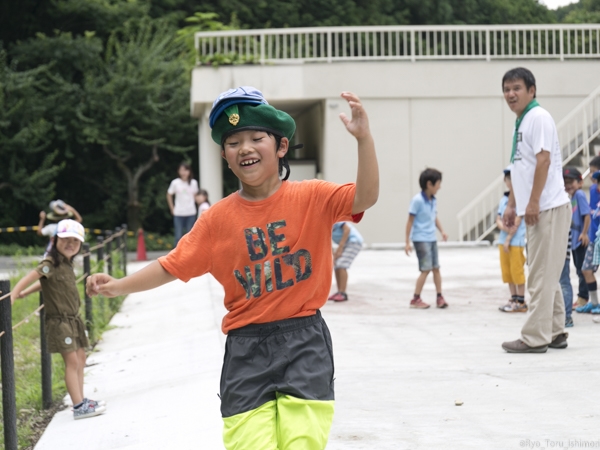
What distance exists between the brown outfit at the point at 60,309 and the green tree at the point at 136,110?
851 inches

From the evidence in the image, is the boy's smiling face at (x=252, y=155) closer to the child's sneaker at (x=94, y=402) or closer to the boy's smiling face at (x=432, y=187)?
the child's sneaker at (x=94, y=402)

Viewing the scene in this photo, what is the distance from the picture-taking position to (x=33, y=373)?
8.23 m

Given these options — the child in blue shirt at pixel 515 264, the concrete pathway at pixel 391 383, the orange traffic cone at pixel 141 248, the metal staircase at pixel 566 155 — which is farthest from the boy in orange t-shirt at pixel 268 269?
the metal staircase at pixel 566 155

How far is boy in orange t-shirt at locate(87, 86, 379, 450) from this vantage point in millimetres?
3369

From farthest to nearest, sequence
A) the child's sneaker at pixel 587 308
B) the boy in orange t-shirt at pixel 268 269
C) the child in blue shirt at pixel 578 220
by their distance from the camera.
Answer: the child's sneaker at pixel 587 308
the child in blue shirt at pixel 578 220
the boy in orange t-shirt at pixel 268 269

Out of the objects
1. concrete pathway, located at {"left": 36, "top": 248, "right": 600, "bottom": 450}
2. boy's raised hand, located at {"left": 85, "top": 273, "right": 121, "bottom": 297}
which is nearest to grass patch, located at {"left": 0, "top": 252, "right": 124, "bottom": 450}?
concrete pathway, located at {"left": 36, "top": 248, "right": 600, "bottom": 450}

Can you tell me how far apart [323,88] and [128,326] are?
1103cm

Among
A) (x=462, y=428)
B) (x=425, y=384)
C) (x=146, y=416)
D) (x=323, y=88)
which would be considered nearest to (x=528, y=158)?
(x=425, y=384)

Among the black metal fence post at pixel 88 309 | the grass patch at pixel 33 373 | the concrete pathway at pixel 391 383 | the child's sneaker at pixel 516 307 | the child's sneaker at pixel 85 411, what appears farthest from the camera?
the child's sneaker at pixel 516 307

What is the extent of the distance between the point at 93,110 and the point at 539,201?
23585mm

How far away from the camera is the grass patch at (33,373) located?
6.46m

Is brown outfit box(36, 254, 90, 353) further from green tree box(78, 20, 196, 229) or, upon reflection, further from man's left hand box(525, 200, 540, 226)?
green tree box(78, 20, 196, 229)

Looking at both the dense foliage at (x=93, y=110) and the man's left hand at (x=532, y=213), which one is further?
the dense foliage at (x=93, y=110)

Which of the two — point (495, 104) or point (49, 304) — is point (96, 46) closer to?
point (495, 104)
